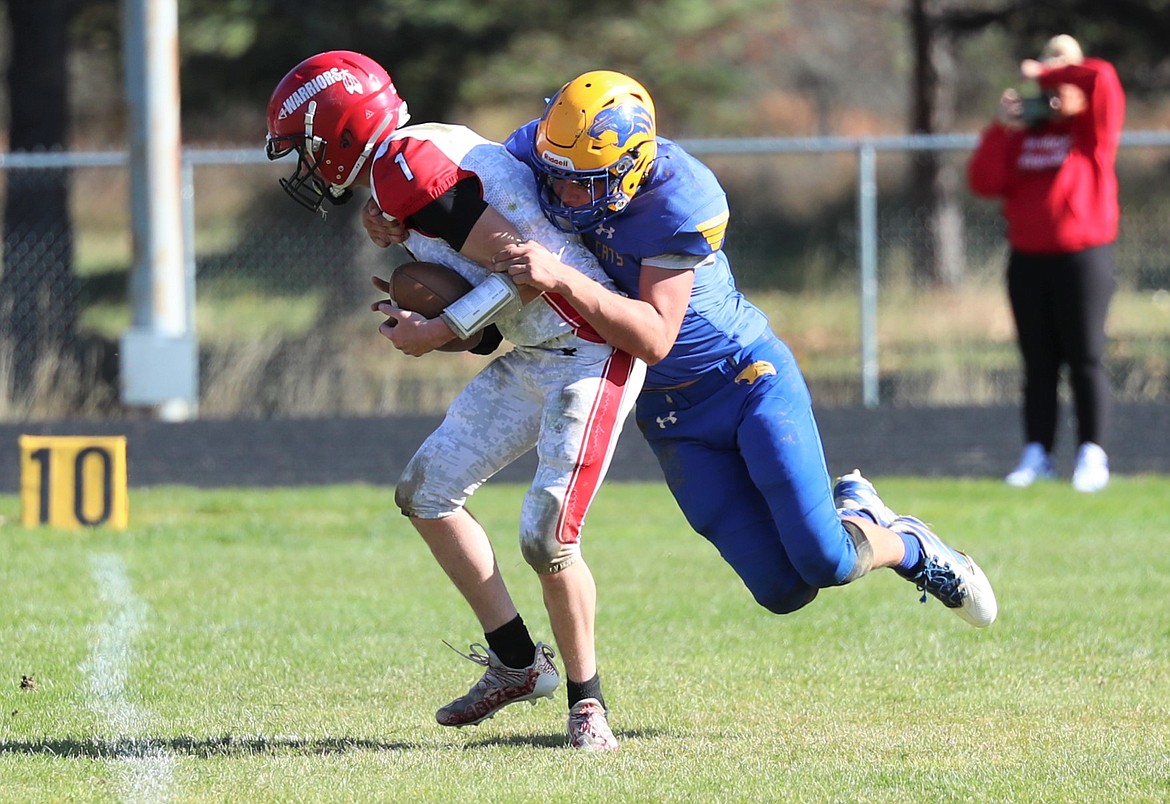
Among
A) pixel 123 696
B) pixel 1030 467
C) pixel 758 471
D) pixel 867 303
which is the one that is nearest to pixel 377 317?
pixel 867 303

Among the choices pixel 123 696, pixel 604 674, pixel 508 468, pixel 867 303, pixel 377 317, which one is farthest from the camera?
pixel 377 317

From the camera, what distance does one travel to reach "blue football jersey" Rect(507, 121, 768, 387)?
421cm

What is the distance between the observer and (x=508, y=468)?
413 inches

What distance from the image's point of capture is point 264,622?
20.4ft

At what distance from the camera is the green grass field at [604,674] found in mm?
4043

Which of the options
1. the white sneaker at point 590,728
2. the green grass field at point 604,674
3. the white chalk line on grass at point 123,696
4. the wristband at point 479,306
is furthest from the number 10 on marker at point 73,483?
the wristband at point 479,306

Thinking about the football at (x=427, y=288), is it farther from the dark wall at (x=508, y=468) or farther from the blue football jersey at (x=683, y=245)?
the dark wall at (x=508, y=468)

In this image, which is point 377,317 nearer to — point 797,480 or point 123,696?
point 123,696

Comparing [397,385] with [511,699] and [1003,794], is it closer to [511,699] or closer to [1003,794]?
[511,699]

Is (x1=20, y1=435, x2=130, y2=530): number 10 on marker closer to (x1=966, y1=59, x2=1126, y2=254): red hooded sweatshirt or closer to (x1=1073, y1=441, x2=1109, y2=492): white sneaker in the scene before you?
(x1=966, y1=59, x2=1126, y2=254): red hooded sweatshirt

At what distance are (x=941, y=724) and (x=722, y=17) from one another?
17277 mm

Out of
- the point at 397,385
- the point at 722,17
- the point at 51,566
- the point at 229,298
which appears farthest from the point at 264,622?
the point at 722,17

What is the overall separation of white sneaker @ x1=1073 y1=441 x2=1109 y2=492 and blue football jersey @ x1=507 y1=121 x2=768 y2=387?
5125 millimetres

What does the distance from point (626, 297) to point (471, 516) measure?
74 centimetres
